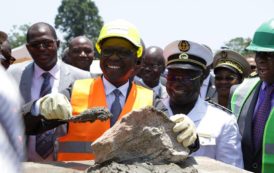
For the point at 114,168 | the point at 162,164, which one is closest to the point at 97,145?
the point at 114,168

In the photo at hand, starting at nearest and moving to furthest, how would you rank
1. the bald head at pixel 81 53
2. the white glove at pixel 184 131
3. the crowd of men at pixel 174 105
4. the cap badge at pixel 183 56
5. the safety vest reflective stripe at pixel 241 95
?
the white glove at pixel 184 131, the crowd of men at pixel 174 105, the cap badge at pixel 183 56, the safety vest reflective stripe at pixel 241 95, the bald head at pixel 81 53

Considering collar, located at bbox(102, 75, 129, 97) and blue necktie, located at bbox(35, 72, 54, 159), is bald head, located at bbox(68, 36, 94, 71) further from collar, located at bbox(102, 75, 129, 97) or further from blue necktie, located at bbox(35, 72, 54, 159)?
collar, located at bbox(102, 75, 129, 97)

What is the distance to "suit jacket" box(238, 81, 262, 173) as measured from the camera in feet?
10.6

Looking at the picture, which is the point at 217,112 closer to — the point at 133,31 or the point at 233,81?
the point at 133,31

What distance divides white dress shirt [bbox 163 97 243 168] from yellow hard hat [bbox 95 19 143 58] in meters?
0.57

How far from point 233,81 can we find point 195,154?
2268 mm

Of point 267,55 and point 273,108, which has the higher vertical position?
point 267,55

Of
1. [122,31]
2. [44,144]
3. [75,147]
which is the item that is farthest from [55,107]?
[44,144]

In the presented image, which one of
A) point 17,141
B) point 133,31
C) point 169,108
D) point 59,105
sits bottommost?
point 169,108

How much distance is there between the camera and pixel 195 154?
310cm

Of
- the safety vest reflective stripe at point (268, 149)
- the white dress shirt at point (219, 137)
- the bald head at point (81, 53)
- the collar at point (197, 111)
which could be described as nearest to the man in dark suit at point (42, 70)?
the collar at point (197, 111)

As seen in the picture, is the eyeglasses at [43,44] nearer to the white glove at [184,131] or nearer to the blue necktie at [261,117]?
the blue necktie at [261,117]

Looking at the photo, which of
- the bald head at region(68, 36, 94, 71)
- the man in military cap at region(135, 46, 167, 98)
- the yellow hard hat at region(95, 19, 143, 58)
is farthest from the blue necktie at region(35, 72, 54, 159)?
the bald head at region(68, 36, 94, 71)

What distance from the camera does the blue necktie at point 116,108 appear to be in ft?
9.86
